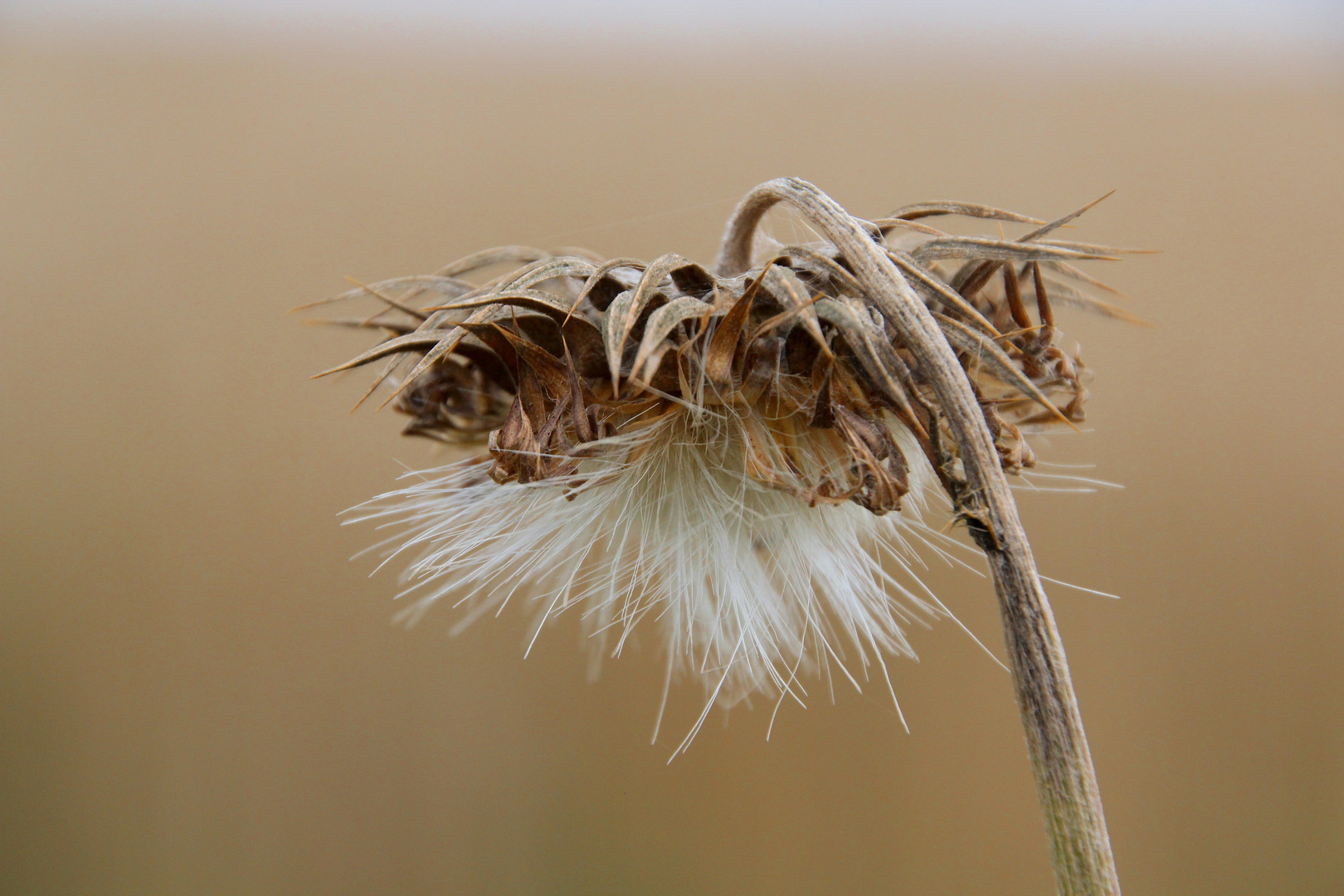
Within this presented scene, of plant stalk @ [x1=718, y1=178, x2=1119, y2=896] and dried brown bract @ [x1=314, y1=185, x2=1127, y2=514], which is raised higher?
dried brown bract @ [x1=314, y1=185, x2=1127, y2=514]

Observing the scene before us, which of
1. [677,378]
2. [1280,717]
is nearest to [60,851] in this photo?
[677,378]

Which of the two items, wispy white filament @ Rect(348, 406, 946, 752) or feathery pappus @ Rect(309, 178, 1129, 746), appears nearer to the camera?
feathery pappus @ Rect(309, 178, 1129, 746)

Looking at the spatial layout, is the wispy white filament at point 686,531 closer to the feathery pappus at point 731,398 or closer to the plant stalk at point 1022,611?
the feathery pappus at point 731,398

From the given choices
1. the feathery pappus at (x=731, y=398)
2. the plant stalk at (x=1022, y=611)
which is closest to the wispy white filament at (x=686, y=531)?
the feathery pappus at (x=731, y=398)

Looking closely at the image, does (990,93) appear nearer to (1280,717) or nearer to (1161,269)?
(1161,269)

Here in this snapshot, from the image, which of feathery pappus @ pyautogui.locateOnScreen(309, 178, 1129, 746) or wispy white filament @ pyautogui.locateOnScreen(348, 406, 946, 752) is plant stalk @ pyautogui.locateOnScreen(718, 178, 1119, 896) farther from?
wispy white filament @ pyautogui.locateOnScreen(348, 406, 946, 752)

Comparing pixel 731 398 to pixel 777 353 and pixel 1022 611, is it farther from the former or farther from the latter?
pixel 1022 611

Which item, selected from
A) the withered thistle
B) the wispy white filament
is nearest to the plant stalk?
the withered thistle
